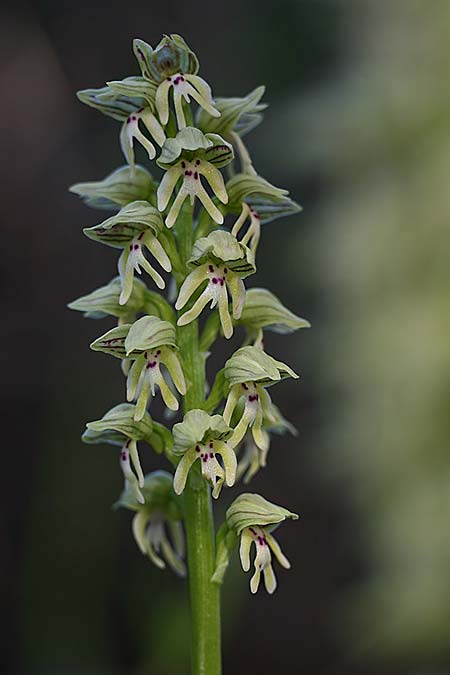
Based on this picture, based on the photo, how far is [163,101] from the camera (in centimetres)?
242

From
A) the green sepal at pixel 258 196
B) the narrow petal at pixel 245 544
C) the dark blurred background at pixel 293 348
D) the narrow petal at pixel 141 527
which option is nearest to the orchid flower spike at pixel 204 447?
the narrow petal at pixel 245 544

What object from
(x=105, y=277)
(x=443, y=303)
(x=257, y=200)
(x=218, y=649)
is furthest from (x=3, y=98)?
(x=218, y=649)

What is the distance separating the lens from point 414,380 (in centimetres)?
669

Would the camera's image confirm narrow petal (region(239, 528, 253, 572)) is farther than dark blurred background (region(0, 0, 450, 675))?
No

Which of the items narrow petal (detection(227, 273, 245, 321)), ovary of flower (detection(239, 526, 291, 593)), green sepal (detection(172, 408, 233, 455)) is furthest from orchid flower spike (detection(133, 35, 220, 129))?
ovary of flower (detection(239, 526, 291, 593))

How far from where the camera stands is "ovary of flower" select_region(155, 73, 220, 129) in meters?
2.40

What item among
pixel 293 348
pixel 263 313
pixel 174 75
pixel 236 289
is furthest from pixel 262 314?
pixel 293 348

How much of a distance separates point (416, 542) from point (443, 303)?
5.59ft

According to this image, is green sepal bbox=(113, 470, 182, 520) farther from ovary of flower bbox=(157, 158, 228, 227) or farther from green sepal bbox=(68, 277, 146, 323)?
ovary of flower bbox=(157, 158, 228, 227)

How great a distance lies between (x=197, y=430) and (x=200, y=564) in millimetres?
369

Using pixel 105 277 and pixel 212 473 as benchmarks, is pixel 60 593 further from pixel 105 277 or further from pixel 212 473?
pixel 212 473

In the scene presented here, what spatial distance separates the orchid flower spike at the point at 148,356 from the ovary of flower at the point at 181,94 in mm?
536

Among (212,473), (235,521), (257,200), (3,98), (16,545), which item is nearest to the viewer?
(212,473)

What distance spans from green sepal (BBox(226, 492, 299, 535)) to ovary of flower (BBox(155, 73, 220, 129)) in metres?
1.01
